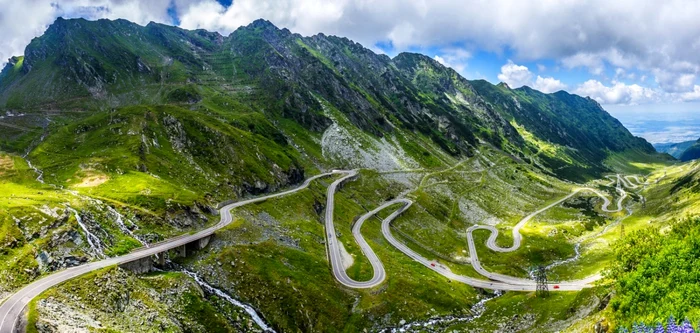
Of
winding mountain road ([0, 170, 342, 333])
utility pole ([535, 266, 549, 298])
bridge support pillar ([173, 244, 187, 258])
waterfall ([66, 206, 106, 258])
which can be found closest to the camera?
winding mountain road ([0, 170, 342, 333])

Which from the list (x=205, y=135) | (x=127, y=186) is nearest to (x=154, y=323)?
(x=127, y=186)

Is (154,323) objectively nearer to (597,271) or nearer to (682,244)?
(682,244)

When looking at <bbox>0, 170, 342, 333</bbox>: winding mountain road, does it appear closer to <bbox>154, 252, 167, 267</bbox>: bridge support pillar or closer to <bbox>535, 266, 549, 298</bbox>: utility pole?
<bbox>154, 252, 167, 267</bbox>: bridge support pillar

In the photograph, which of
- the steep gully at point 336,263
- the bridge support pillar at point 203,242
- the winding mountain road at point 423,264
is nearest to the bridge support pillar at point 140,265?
the steep gully at point 336,263

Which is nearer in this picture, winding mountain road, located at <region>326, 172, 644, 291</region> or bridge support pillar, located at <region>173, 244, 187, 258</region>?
bridge support pillar, located at <region>173, 244, 187, 258</region>

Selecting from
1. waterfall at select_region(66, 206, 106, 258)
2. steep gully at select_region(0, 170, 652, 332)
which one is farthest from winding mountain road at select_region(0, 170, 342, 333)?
waterfall at select_region(66, 206, 106, 258)

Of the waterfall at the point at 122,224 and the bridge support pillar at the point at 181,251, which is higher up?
the waterfall at the point at 122,224

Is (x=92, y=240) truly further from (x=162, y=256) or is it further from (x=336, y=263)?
(x=336, y=263)

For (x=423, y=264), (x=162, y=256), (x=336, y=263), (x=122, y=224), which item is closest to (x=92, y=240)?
(x=122, y=224)

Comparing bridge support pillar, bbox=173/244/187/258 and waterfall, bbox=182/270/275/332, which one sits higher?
bridge support pillar, bbox=173/244/187/258

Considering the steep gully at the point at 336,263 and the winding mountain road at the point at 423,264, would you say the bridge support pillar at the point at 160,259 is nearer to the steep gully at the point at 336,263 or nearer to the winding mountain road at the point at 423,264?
the steep gully at the point at 336,263

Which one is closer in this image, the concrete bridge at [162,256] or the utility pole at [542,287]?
the concrete bridge at [162,256]
